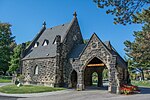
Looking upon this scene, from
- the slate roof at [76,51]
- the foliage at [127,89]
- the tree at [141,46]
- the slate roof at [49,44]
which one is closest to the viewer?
the foliage at [127,89]

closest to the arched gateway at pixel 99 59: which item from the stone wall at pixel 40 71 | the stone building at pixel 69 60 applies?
the stone building at pixel 69 60

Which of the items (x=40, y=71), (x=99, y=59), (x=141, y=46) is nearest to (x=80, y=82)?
(x=99, y=59)

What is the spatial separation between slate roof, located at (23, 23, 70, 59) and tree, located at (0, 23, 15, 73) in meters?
23.4

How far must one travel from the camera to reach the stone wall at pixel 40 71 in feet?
106

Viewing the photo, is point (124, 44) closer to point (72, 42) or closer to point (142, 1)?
point (72, 42)

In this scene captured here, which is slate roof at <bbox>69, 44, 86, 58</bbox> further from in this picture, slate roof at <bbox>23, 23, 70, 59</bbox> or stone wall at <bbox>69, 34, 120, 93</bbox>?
slate roof at <bbox>23, 23, 70, 59</bbox>

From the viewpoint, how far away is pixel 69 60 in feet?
104

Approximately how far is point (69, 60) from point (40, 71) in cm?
625

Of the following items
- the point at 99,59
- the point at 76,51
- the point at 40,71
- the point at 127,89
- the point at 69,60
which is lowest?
the point at 127,89

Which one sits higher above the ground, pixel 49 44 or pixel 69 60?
pixel 49 44

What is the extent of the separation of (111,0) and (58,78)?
2245 cm

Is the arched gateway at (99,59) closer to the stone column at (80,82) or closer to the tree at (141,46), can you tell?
the stone column at (80,82)

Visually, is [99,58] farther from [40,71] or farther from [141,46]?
[141,46]

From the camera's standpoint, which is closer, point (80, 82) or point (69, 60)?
point (80, 82)
